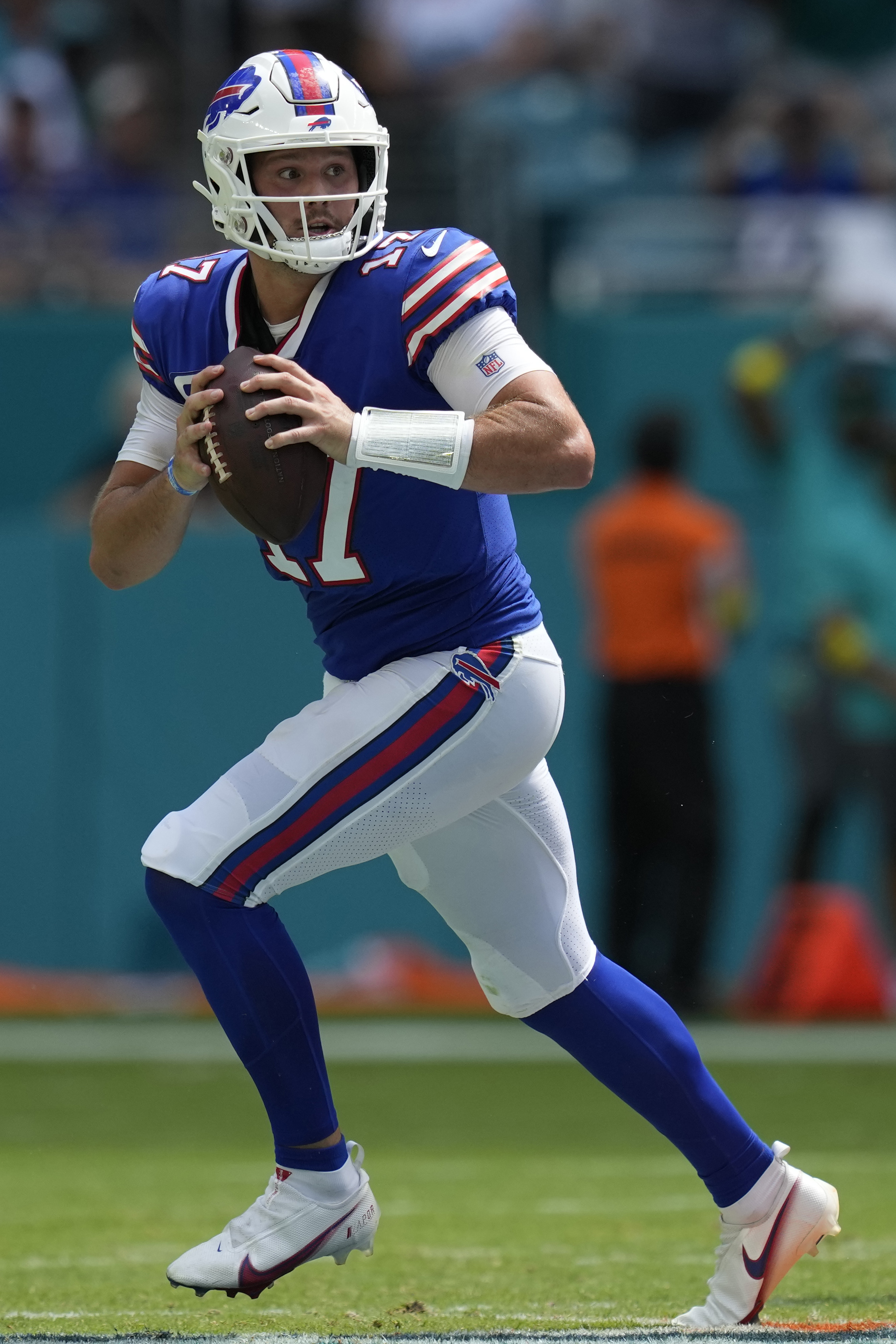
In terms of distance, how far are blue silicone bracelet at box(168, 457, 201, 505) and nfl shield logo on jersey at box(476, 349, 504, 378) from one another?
19.7 inches

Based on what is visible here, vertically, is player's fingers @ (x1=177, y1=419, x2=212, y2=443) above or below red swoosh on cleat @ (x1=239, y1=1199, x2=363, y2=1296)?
above

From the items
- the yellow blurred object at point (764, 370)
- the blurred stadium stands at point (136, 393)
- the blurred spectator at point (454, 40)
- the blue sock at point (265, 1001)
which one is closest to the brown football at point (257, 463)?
the blue sock at point (265, 1001)

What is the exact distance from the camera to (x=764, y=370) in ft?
31.0

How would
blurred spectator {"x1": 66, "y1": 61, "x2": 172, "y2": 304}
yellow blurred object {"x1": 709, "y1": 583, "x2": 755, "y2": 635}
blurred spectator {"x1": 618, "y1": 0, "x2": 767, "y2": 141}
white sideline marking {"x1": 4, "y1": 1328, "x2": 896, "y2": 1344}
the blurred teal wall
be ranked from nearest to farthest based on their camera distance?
white sideline marking {"x1": 4, "y1": 1328, "x2": 896, "y2": 1344} → yellow blurred object {"x1": 709, "y1": 583, "x2": 755, "y2": 635} → the blurred teal wall → blurred spectator {"x1": 66, "y1": 61, "x2": 172, "y2": 304} → blurred spectator {"x1": 618, "y1": 0, "x2": 767, "y2": 141}

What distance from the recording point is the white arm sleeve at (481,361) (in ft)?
11.1

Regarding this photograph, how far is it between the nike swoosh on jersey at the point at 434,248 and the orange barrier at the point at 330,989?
546 centimetres

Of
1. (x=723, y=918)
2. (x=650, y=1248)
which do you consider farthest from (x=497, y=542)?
(x=723, y=918)

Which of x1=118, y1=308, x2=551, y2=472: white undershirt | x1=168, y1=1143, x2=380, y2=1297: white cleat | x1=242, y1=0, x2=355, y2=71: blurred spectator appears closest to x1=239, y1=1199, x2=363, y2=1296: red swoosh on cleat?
x1=168, y1=1143, x2=380, y2=1297: white cleat

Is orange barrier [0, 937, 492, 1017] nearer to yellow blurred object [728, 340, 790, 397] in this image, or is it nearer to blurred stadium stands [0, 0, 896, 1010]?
blurred stadium stands [0, 0, 896, 1010]

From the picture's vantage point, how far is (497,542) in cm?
363

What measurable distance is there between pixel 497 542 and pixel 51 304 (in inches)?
269

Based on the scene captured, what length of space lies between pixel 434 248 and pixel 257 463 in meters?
0.50

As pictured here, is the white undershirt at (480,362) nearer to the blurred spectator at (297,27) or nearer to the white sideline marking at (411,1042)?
the white sideline marking at (411,1042)

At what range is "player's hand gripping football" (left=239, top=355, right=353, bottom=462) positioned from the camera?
3.28 meters
